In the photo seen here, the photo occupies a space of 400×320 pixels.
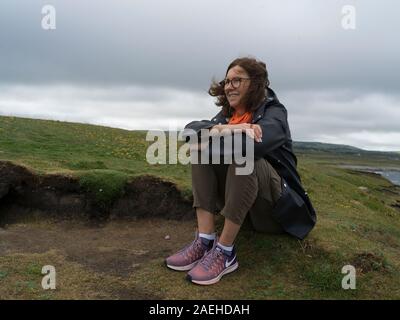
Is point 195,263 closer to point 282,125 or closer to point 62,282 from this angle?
point 62,282

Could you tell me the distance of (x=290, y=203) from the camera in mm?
6414

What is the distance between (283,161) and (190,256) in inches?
77.9

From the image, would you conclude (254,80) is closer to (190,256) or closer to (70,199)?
(190,256)

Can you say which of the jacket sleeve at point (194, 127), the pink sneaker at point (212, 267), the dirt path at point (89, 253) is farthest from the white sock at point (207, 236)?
the jacket sleeve at point (194, 127)

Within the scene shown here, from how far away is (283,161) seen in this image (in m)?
6.57

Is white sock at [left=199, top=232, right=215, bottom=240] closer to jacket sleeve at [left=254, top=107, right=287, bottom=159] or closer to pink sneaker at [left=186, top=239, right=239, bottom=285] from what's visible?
pink sneaker at [left=186, top=239, right=239, bottom=285]

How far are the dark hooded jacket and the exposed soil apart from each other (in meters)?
3.69

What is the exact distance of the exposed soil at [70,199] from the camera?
33.6 feet

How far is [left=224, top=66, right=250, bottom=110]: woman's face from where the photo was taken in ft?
21.9

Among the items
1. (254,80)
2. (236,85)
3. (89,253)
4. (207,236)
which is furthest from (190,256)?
(254,80)

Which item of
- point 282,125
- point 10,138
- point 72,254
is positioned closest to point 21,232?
point 72,254

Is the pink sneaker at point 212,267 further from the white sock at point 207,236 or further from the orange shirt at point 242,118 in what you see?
the orange shirt at point 242,118

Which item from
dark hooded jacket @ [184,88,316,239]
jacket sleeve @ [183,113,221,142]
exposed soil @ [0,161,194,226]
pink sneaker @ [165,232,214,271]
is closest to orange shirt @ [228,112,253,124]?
dark hooded jacket @ [184,88,316,239]

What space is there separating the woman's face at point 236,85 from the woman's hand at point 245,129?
0.65m
